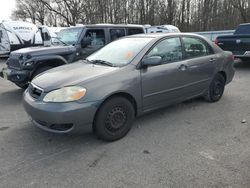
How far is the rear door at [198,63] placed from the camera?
490cm

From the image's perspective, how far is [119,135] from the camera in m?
3.90

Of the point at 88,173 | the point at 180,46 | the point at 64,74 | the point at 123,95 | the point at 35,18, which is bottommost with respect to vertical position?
the point at 88,173

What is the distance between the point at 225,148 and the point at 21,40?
1431 cm

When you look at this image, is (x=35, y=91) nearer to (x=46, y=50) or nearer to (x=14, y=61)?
(x=46, y=50)

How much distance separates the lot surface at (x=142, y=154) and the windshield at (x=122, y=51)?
3.81ft

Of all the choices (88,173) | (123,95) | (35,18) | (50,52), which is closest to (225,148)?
(123,95)

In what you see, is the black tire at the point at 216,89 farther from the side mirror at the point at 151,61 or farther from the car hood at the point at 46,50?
the car hood at the point at 46,50

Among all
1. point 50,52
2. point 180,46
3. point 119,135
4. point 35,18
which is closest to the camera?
point 119,135

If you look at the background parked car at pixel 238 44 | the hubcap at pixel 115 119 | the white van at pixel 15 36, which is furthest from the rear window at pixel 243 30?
the white van at pixel 15 36

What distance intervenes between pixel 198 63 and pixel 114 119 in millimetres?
→ 2215

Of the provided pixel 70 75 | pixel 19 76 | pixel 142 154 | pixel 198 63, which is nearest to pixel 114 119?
pixel 142 154

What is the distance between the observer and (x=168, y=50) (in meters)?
4.61

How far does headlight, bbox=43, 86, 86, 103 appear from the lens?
3441mm

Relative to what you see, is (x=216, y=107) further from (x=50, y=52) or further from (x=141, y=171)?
(x=50, y=52)
